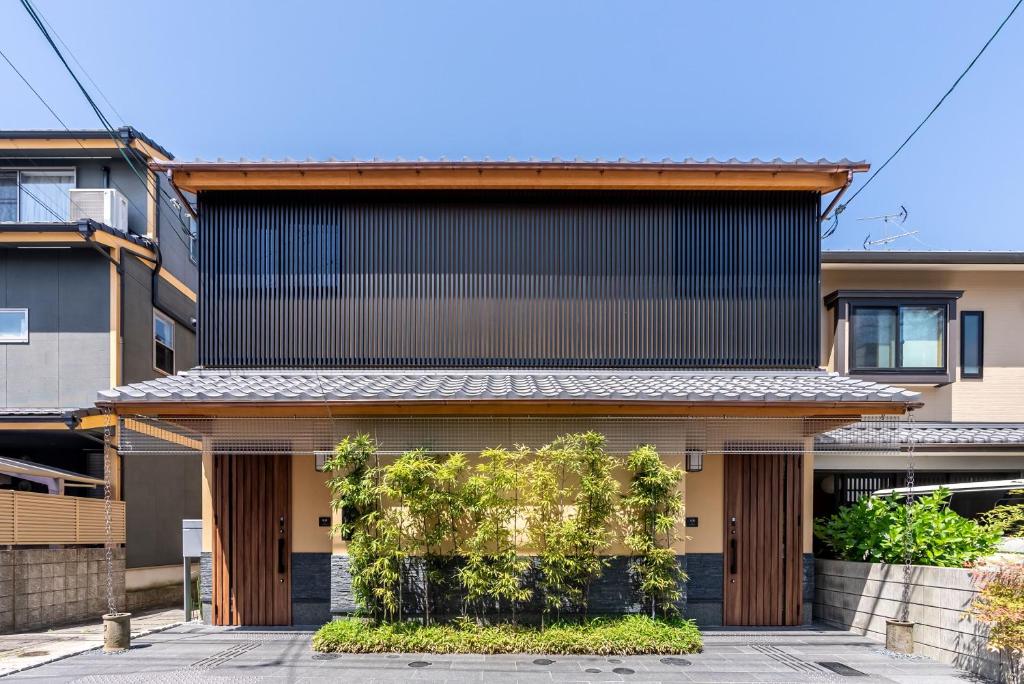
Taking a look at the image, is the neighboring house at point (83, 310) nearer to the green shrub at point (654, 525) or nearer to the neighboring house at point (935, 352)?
the green shrub at point (654, 525)

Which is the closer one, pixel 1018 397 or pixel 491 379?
pixel 491 379

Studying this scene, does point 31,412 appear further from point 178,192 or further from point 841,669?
point 841,669

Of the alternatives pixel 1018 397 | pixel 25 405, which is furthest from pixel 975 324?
pixel 25 405

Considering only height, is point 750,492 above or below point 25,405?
below

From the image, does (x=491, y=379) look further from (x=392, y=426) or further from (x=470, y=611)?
(x=470, y=611)

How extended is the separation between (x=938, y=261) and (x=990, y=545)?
5430 millimetres

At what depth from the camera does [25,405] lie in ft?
35.2

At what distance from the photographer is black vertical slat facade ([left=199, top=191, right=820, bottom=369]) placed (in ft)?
27.2

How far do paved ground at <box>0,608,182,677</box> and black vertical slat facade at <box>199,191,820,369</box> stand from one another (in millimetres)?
3869

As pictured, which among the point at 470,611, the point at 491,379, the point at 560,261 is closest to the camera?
the point at 470,611

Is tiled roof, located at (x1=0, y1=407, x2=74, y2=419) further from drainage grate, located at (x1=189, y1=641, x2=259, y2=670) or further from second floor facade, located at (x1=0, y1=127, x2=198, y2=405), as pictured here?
drainage grate, located at (x1=189, y1=641, x2=259, y2=670)

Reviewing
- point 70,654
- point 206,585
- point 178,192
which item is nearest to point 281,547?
point 206,585

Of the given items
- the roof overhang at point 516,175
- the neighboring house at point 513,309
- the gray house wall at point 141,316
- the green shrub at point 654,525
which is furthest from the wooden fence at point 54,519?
the green shrub at point 654,525

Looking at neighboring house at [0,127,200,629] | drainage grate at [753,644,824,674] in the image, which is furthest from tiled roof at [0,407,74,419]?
drainage grate at [753,644,824,674]
